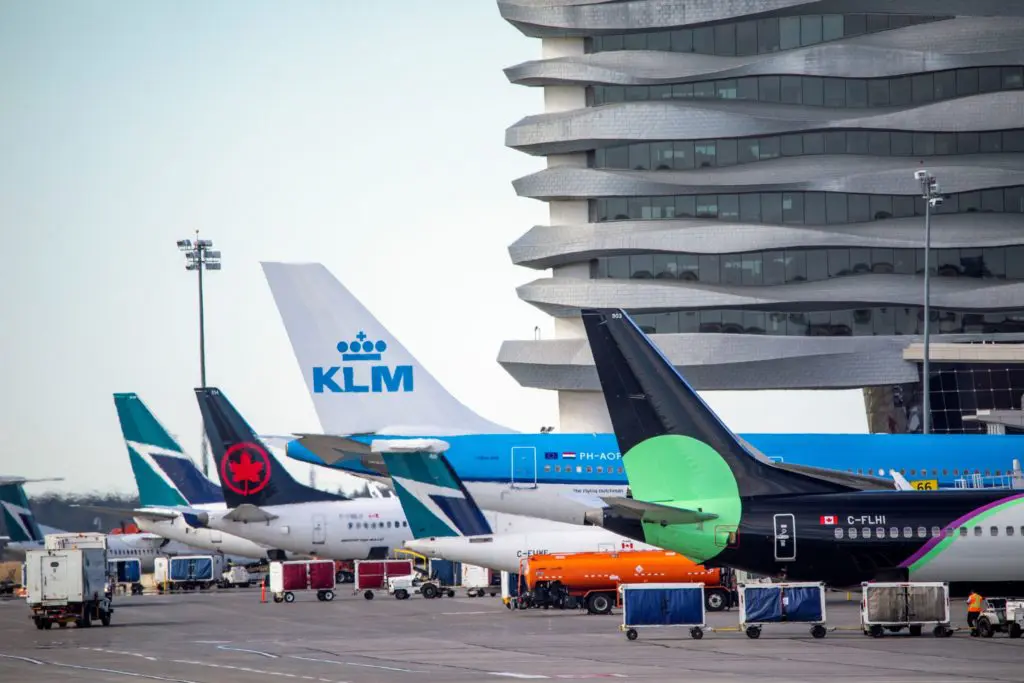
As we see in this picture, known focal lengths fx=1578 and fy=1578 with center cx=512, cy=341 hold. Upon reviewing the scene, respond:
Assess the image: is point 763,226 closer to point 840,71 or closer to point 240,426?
point 840,71

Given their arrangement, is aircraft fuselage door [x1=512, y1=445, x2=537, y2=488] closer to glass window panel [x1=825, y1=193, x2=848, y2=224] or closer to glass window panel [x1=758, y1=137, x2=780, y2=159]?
glass window panel [x1=758, y1=137, x2=780, y2=159]

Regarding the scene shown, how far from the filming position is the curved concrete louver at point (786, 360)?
349 feet

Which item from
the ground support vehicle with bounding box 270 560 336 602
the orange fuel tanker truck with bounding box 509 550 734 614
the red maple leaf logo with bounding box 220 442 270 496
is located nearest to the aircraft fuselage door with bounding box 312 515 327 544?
the ground support vehicle with bounding box 270 560 336 602

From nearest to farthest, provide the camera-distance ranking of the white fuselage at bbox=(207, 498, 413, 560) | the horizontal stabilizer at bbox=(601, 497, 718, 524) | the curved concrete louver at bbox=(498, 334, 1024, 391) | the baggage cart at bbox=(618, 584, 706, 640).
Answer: the horizontal stabilizer at bbox=(601, 497, 718, 524), the baggage cart at bbox=(618, 584, 706, 640), the white fuselage at bbox=(207, 498, 413, 560), the curved concrete louver at bbox=(498, 334, 1024, 391)

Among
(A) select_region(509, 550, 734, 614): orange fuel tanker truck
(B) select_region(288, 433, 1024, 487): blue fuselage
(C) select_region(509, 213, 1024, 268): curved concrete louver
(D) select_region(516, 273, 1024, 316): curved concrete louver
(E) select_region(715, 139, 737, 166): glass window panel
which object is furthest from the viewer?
(E) select_region(715, 139, 737, 166): glass window panel

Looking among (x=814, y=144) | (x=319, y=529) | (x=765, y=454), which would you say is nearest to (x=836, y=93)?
(x=814, y=144)

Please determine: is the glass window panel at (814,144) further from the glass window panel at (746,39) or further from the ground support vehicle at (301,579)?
the ground support vehicle at (301,579)

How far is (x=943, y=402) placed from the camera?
10225cm

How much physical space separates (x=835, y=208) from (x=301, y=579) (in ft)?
183

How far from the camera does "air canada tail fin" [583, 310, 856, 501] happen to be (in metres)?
36.1

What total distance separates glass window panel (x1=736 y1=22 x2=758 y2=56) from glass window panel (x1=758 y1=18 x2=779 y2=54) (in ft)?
1.14

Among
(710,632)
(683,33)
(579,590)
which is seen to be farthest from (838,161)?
(710,632)

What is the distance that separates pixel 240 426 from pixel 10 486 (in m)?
33.6

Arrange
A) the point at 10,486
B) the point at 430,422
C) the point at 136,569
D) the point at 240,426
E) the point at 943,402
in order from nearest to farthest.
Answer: the point at 430,422
the point at 240,426
the point at 136,569
the point at 10,486
the point at 943,402
